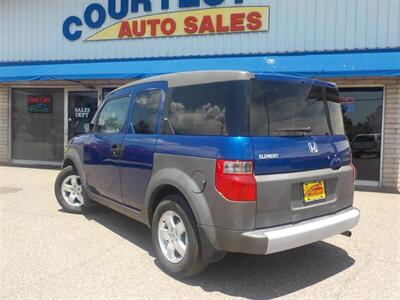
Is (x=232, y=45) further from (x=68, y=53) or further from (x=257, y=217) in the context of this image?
(x=257, y=217)

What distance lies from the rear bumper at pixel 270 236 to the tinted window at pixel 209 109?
85cm

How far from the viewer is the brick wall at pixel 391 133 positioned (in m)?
8.70

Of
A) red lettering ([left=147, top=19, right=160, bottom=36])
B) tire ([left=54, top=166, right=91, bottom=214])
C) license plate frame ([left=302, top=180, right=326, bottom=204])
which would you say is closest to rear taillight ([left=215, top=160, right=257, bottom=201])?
license plate frame ([left=302, top=180, right=326, bottom=204])

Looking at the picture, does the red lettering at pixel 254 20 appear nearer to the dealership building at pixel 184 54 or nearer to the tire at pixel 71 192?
the dealership building at pixel 184 54

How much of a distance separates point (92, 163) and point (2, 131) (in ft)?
27.6

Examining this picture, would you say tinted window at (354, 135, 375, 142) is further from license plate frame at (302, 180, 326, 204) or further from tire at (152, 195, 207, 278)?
tire at (152, 195, 207, 278)

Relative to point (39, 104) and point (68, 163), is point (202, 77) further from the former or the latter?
point (39, 104)

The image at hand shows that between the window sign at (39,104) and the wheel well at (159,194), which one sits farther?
the window sign at (39,104)

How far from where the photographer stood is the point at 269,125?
3.50 meters

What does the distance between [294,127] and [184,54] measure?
7.22 m

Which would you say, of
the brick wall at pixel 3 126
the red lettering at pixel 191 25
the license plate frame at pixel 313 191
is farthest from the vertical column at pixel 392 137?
the brick wall at pixel 3 126

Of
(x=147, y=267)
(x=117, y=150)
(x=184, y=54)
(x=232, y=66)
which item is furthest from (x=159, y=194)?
(x=184, y=54)

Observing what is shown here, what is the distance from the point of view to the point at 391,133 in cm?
879

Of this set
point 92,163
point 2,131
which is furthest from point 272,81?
point 2,131
